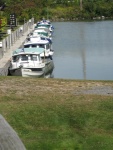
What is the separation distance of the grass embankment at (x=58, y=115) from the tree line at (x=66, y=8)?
52.0 meters

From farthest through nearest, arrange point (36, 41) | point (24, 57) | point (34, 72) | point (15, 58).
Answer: point (36, 41) < point (24, 57) < point (15, 58) < point (34, 72)

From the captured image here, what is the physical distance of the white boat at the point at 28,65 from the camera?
1011 inches

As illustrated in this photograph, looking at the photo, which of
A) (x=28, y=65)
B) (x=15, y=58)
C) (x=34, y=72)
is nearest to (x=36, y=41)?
(x=15, y=58)

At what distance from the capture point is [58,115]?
422 inches

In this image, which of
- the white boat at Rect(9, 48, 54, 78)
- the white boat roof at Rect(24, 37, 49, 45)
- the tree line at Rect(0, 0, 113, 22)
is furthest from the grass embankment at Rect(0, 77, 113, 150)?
the tree line at Rect(0, 0, 113, 22)

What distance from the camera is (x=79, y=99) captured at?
40.8ft

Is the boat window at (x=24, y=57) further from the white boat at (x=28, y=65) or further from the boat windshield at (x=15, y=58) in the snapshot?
the boat windshield at (x=15, y=58)

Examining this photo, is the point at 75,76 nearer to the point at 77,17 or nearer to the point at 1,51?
the point at 1,51

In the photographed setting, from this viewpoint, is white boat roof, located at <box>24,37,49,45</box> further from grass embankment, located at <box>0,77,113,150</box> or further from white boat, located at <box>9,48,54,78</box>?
grass embankment, located at <box>0,77,113,150</box>

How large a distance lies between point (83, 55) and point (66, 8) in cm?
4453

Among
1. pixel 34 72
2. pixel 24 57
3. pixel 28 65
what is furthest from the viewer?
pixel 24 57

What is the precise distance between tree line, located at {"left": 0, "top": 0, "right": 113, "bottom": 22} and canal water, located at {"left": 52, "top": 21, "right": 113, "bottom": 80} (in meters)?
16.2

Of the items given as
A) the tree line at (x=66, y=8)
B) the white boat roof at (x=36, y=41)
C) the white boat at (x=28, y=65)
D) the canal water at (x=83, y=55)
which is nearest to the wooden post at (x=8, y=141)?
the white boat at (x=28, y=65)

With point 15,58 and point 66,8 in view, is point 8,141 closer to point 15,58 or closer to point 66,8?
point 15,58
